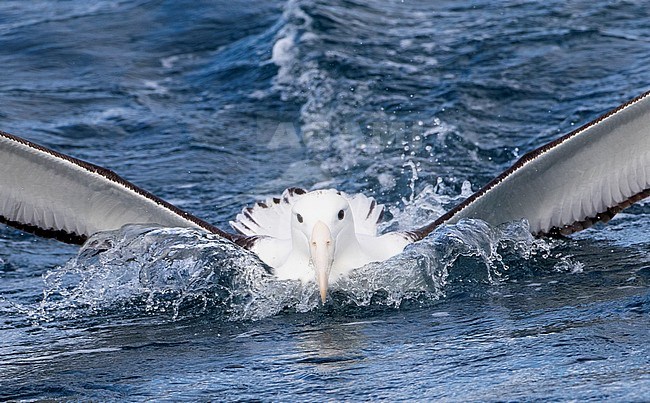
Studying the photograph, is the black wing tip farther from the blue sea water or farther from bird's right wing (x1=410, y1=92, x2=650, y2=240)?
bird's right wing (x1=410, y1=92, x2=650, y2=240)

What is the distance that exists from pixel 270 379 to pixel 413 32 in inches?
383

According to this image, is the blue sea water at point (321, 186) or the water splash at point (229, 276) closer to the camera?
the blue sea water at point (321, 186)

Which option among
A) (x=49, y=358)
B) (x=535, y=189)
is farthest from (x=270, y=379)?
(x=535, y=189)

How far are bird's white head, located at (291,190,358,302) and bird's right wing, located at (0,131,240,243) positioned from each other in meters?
0.86

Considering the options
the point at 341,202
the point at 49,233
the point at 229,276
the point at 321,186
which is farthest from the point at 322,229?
the point at 321,186

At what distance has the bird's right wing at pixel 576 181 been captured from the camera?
7562 mm

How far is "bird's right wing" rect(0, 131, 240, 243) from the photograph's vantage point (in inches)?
301

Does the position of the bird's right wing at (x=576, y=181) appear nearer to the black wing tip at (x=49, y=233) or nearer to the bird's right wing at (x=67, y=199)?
the bird's right wing at (x=67, y=199)

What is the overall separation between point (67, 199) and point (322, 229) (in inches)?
80.8

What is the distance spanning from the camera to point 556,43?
13961mm

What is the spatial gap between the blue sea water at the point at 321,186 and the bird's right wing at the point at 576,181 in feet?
0.69

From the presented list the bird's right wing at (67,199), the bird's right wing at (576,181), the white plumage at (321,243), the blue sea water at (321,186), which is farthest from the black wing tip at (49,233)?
the bird's right wing at (576,181)

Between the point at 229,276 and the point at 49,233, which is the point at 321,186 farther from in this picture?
the point at 229,276

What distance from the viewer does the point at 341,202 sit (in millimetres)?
7172
